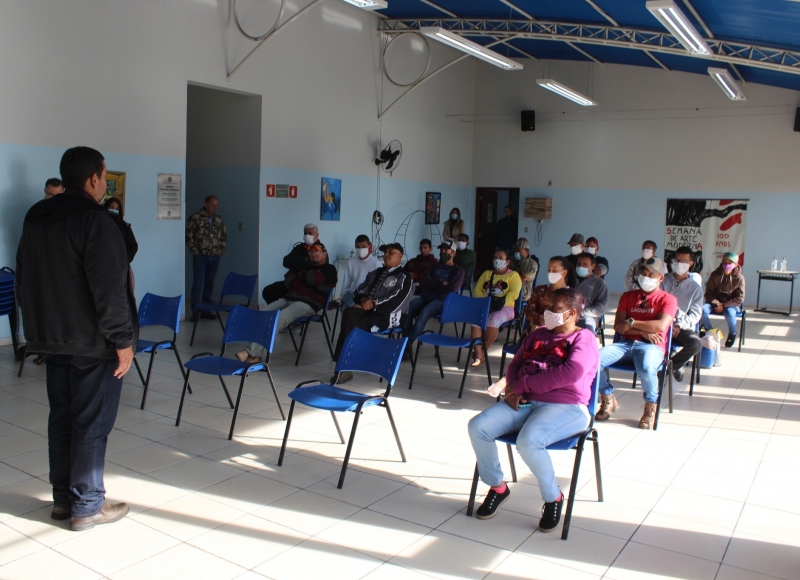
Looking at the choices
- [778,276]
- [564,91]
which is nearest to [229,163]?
[564,91]

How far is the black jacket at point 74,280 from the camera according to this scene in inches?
107

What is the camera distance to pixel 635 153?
1209cm

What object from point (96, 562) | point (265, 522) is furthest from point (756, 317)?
point (96, 562)

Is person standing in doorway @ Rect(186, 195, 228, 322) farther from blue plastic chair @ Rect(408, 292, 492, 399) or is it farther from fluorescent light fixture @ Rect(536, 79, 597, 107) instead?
fluorescent light fixture @ Rect(536, 79, 597, 107)

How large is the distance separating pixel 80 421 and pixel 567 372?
209 centimetres

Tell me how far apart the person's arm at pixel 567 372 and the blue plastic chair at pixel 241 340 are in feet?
5.53

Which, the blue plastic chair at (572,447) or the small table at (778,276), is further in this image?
the small table at (778,276)

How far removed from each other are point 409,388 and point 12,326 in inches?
133

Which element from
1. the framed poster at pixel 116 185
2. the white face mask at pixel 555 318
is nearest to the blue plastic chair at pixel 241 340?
the white face mask at pixel 555 318

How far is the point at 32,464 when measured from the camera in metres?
3.60

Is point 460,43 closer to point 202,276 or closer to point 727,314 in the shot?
point 202,276

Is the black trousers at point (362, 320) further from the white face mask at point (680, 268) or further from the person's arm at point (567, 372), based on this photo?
the person's arm at point (567, 372)

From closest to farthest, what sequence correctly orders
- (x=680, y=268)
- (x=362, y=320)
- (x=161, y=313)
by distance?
(x=161, y=313) → (x=362, y=320) → (x=680, y=268)

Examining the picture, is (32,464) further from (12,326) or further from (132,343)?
(12,326)
